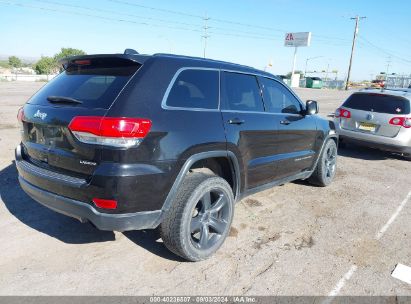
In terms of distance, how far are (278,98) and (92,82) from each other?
233 cm

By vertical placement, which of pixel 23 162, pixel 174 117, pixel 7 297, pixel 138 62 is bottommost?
pixel 7 297

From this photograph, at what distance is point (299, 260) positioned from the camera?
3402 millimetres

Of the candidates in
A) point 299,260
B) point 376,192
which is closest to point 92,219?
point 299,260

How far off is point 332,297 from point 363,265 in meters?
0.69

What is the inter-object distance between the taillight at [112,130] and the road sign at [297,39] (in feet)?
237

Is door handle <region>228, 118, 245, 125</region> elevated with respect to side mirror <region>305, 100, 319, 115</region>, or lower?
lower

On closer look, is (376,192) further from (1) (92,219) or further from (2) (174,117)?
(1) (92,219)

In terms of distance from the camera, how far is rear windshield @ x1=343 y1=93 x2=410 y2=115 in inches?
291

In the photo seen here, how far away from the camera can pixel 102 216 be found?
8.83ft

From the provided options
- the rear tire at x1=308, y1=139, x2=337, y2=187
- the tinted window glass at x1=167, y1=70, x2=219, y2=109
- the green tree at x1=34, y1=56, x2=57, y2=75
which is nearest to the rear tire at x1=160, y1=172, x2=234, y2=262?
the tinted window glass at x1=167, y1=70, x2=219, y2=109

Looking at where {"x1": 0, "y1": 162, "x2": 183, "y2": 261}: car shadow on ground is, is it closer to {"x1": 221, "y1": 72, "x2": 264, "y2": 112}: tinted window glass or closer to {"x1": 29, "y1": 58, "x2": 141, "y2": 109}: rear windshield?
{"x1": 29, "y1": 58, "x2": 141, "y2": 109}: rear windshield

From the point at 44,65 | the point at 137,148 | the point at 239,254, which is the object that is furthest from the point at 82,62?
the point at 44,65

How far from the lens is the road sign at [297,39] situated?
69188 mm

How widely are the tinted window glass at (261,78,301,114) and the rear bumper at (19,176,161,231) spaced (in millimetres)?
2082
